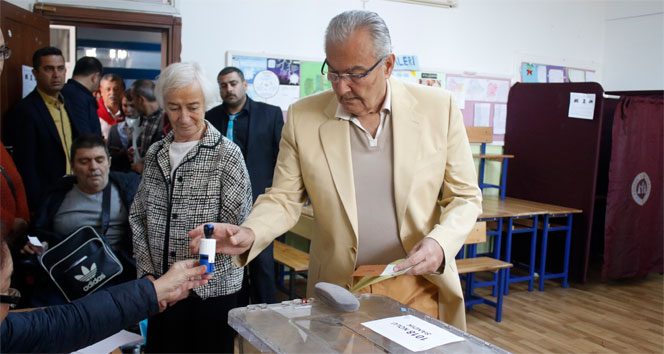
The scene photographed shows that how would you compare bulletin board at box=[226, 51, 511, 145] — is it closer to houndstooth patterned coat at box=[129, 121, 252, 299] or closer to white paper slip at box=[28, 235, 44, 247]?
white paper slip at box=[28, 235, 44, 247]

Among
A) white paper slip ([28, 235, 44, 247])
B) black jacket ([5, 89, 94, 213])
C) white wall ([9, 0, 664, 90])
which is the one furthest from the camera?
white wall ([9, 0, 664, 90])

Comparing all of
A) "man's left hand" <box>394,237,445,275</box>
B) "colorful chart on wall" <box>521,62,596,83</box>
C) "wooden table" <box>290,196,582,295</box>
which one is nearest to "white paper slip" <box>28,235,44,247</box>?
"man's left hand" <box>394,237,445,275</box>

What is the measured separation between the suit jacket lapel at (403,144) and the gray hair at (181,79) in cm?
87

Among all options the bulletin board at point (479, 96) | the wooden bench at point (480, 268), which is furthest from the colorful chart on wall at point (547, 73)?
the wooden bench at point (480, 268)

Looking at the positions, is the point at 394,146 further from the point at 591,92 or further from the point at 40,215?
the point at 591,92

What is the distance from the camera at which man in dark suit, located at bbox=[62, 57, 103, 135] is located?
400 centimetres

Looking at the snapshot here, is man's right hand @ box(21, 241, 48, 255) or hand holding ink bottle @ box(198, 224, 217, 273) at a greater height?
hand holding ink bottle @ box(198, 224, 217, 273)

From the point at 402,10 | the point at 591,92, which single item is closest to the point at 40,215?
the point at 402,10

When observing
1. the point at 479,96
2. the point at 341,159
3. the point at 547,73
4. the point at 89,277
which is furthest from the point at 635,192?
the point at 89,277

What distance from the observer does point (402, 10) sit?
5.31 m

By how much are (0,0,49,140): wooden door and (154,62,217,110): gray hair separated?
2.08m

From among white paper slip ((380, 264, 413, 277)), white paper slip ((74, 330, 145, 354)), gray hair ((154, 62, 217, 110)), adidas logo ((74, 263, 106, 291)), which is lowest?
adidas logo ((74, 263, 106, 291))

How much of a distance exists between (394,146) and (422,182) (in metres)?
0.13

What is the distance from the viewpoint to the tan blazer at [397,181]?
159 cm
